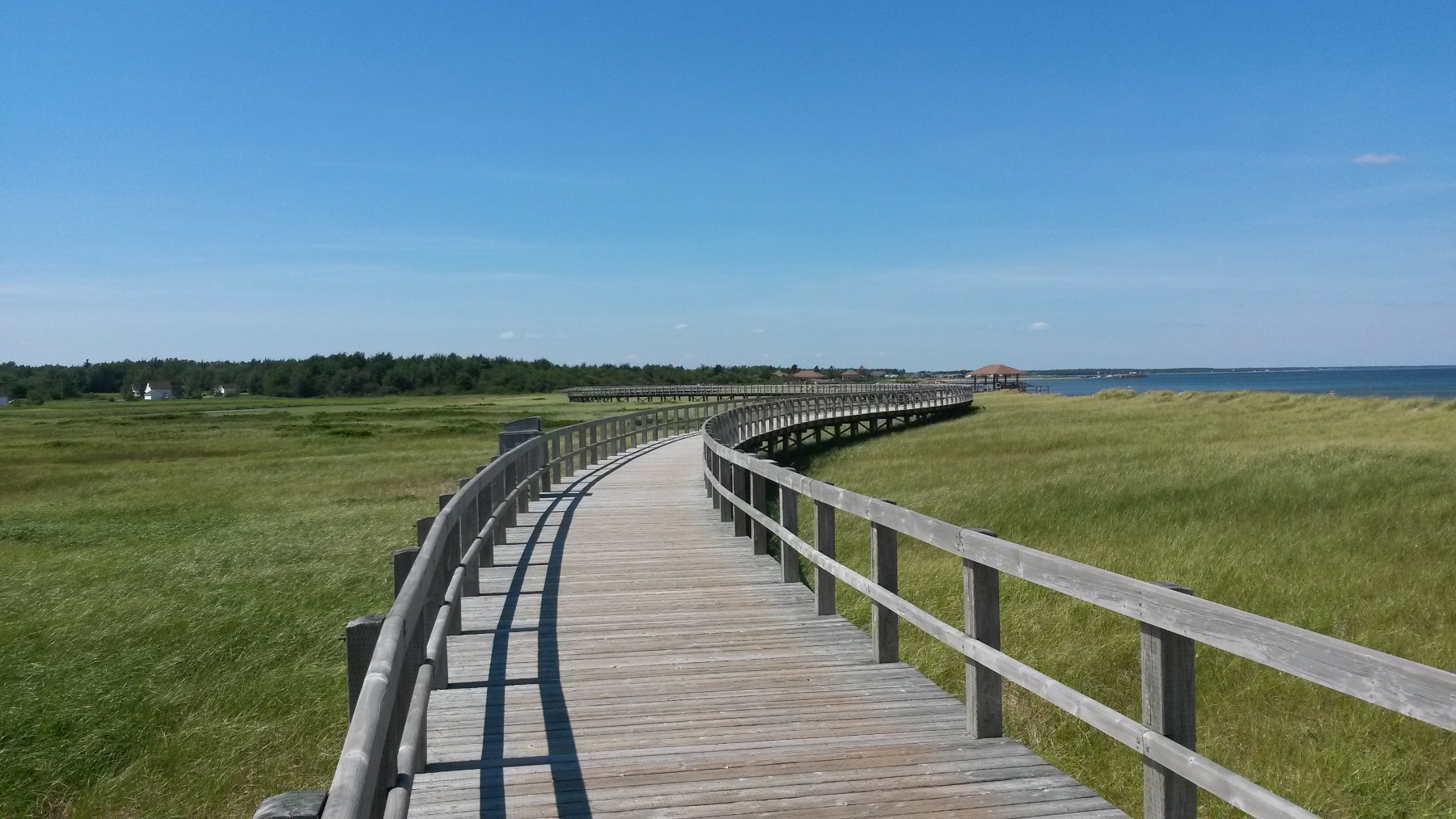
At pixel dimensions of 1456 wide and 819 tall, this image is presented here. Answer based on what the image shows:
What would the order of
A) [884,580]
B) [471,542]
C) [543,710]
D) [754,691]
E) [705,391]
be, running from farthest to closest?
1. [705,391]
2. [471,542]
3. [884,580]
4. [754,691]
5. [543,710]

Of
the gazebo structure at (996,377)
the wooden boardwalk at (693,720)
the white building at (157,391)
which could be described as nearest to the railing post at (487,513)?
the wooden boardwalk at (693,720)

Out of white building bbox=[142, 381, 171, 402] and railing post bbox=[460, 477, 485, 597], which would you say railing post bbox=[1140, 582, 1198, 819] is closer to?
railing post bbox=[460, 477, 485, 597]

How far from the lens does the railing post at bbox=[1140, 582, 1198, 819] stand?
3338 mm

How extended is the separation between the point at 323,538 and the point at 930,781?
46.7 ft

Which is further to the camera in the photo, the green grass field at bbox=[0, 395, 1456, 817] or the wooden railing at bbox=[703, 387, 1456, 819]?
the green grass field at bbox=[0, 395, 1456, 817]

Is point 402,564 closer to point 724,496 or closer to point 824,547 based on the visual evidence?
point 824,547

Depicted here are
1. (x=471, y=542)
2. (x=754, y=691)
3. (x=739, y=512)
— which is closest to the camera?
(x=754, y=691)

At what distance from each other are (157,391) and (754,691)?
20542cm

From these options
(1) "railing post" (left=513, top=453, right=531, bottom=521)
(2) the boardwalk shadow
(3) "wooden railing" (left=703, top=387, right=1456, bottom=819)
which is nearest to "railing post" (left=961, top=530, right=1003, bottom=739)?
(3) "wooden railing" (left=703, top=387, right=1456, bottom=819)

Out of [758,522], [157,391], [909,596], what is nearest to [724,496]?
[758,522]

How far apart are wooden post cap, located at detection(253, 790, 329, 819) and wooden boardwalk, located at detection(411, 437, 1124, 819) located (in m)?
1.80

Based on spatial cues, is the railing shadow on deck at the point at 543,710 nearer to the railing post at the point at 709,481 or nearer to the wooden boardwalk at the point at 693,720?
the wooden boardwalk at the point at 693,720

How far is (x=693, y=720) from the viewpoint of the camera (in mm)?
5199

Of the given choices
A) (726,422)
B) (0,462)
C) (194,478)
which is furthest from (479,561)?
(0,462)
